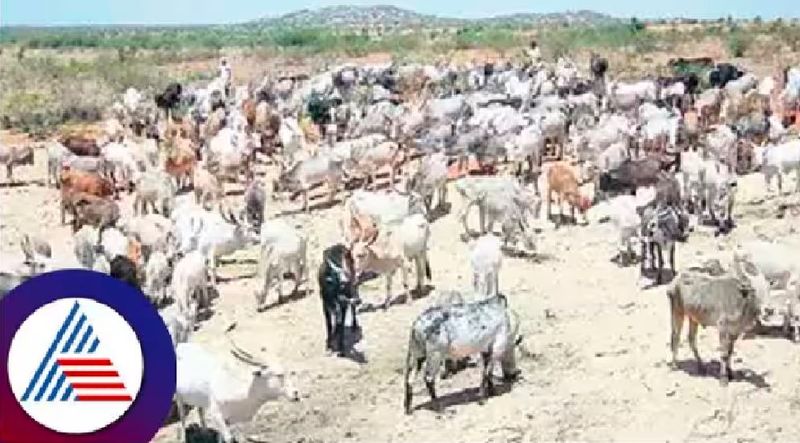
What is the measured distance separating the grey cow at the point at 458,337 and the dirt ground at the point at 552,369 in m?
0.27

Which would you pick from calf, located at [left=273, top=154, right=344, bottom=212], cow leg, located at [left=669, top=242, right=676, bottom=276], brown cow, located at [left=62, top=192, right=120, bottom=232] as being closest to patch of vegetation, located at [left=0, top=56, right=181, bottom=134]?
calf, located at [left=273, top=154, right=344, bottom=212]

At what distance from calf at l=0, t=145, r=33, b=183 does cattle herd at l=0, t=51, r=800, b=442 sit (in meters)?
0.04

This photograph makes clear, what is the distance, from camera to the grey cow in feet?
36.4

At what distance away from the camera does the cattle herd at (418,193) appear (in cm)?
1138

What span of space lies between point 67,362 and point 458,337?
4005mm

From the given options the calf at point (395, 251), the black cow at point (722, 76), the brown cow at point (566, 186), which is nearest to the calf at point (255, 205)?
the calf at point (395, 251)

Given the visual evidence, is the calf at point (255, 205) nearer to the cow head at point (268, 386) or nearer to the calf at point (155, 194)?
the calf at point (155, 194)

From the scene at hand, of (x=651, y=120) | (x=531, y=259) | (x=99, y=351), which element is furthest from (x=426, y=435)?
(x=651, y=120)

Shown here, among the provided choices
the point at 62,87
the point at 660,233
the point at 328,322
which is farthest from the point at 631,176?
the point at 62,87

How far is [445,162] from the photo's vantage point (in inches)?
725

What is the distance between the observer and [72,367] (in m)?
8.02

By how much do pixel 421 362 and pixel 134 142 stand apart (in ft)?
39.0

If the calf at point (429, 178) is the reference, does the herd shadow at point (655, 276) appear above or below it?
below

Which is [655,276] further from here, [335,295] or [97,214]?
[97,214]
